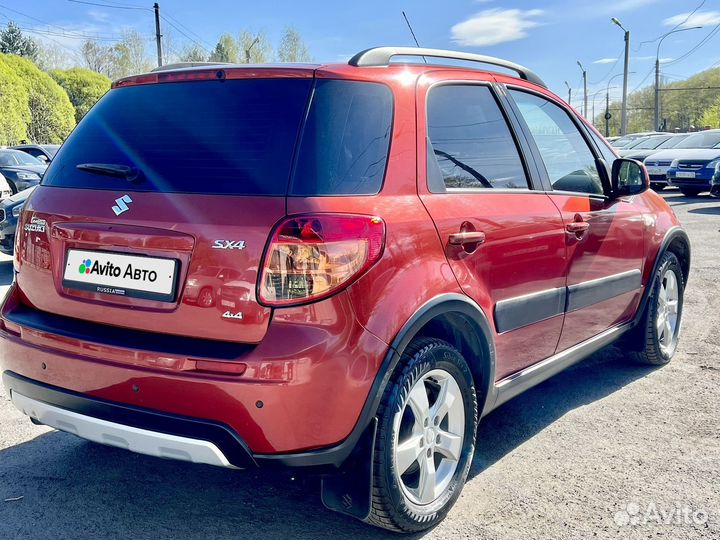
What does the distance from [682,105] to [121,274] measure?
10055cm

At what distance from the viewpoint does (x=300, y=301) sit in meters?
2.22

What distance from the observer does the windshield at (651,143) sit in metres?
22.9

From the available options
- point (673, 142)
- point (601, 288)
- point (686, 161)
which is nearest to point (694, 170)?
point (686, 161)

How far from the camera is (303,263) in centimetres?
223

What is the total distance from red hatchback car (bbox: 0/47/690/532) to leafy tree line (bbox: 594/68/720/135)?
80947mm

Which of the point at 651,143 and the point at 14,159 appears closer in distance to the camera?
the point at 14,159

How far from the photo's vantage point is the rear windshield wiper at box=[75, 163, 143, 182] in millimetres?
2516

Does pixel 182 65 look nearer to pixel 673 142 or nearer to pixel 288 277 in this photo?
pixel 288 277

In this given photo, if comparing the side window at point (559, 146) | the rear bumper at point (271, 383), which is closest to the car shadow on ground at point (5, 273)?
the rear bumper at point (271, 383)

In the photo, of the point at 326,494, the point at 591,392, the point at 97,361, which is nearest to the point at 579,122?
the point at 591,392

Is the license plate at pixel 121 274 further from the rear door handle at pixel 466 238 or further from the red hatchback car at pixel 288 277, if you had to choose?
the rear door handle at pixel 466 238

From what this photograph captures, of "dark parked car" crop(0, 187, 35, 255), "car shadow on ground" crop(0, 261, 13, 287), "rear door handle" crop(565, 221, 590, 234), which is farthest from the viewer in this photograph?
"dark parked car" crop(0, 187, 35, 255)

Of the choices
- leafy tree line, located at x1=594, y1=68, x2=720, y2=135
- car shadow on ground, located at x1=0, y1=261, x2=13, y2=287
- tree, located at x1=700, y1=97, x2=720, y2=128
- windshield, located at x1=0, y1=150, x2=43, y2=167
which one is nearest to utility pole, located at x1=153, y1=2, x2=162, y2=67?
windshield, located at x1=0, y1=150, x2=43, y2=167

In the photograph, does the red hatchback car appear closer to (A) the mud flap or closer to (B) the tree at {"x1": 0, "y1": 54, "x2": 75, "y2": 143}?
(A) the mud flap
